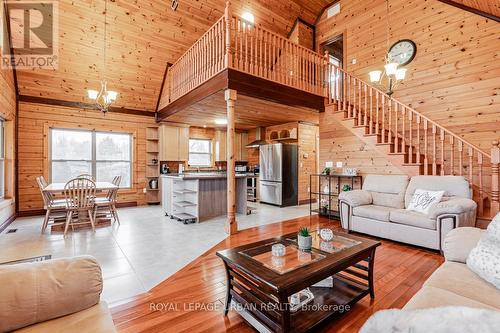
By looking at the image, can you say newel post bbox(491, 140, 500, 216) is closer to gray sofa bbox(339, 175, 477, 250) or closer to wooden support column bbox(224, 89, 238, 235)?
gray sofa bbox(339, 175, 477, 250)

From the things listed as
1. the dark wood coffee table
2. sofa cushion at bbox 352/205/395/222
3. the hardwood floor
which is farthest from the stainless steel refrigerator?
the dark wood coffee table

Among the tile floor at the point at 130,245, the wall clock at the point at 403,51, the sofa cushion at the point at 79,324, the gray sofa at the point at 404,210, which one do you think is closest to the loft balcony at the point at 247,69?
the wall clock at the point at 403,51

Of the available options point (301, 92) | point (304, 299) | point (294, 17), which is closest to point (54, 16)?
point (301, 92)

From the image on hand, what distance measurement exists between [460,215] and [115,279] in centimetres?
405

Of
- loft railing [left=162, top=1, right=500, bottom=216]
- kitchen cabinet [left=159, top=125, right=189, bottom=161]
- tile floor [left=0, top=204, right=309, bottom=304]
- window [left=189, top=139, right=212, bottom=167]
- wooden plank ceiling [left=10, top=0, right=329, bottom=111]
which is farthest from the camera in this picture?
window [left=189, top=139, right=212, bottom=167]

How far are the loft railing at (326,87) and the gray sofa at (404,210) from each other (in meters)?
0.41

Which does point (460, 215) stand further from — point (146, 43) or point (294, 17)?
point (146, 43)

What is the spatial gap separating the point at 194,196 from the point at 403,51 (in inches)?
212

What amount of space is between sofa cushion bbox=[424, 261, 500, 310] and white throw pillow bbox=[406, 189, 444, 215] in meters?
2.14

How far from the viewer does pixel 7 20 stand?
4.34m

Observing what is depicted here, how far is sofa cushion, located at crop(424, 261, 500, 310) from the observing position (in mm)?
1315

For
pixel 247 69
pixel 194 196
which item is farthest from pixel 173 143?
pixel 247 69

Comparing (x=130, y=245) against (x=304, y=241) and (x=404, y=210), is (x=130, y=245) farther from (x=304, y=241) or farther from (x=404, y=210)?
(x=404, y=210)

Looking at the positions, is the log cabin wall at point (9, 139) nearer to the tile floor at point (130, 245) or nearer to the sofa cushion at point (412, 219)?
the tile floor at point (130, 245)
